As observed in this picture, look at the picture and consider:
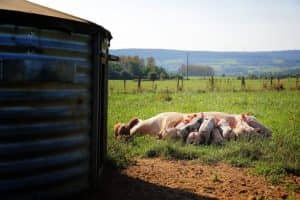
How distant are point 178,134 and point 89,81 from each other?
18.4 feet

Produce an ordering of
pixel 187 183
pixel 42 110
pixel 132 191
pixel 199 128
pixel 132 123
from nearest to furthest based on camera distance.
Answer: pixel 42 110 < pixel 132 191 < pixel 187 183 < pixel 199 128 < pixel 132 123

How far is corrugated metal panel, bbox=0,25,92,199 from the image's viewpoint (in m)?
5.42

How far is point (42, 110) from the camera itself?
5727mm

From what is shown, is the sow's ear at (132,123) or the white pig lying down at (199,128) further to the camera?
the sow's ear at (132,123)

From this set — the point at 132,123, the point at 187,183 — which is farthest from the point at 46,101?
the point at 132,123

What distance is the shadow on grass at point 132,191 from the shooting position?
6.91 meters

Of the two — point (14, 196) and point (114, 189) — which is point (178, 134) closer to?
point (114, 189)

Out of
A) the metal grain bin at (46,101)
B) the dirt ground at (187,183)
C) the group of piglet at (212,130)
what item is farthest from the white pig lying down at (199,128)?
the metal grain bin at (46,101)

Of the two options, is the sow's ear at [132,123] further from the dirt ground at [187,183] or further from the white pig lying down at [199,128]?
the dirt ground at [187,183]

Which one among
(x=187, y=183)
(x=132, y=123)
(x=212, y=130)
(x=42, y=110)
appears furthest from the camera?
(x=132, y=123)

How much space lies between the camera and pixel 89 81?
6523mm

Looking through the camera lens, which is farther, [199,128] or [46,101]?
[199,128]

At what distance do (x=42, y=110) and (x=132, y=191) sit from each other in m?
2.37

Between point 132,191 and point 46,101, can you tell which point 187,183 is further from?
point 46,101
